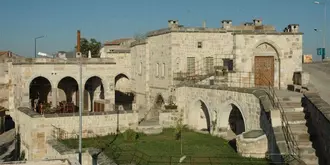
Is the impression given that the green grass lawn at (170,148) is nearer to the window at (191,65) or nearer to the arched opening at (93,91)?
the window at (191,65)

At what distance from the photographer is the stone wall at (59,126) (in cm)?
2164

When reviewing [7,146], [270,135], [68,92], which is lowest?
[7,146]

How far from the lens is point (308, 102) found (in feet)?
51.0

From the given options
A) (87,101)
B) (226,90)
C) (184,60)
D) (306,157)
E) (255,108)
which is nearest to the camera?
(306,157)

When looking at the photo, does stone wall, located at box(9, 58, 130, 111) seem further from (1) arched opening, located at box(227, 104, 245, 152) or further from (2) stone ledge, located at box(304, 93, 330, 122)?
(2) stone ledge, located at box(304, 93, 330, 122)

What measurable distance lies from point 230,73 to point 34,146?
11807mm

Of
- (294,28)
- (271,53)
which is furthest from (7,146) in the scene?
(294,28)

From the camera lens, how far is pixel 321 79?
2377cm

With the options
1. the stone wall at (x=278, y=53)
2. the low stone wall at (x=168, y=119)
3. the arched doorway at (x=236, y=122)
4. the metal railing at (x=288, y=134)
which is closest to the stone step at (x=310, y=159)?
the metal railing at (x=288, y=134)

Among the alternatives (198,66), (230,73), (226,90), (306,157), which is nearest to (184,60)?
(198,66)

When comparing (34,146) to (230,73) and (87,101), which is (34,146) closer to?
(230,73)

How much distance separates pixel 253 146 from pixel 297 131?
2.63m

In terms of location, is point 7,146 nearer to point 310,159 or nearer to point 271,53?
point 271,53

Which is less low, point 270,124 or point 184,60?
point 184,60
